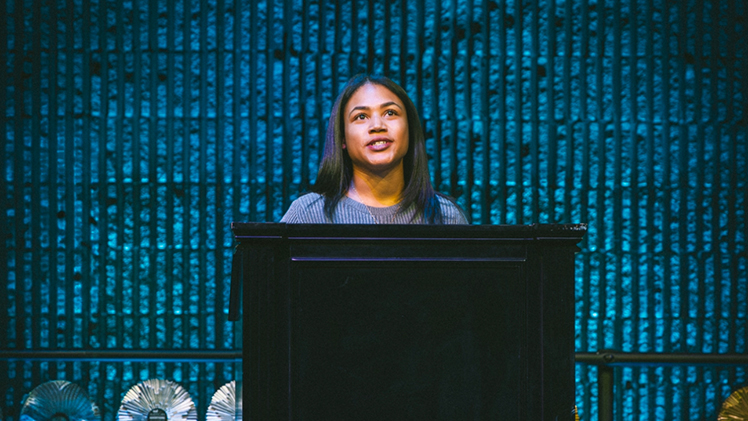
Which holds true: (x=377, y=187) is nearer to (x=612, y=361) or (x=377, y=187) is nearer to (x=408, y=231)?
(x=408, y=231)

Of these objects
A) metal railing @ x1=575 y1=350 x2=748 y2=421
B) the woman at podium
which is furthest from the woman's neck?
metal railing @ x1=575 y1=350 x2=748 y2=421

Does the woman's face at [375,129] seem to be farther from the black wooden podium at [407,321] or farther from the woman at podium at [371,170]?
the black wooden podium at [407,321]

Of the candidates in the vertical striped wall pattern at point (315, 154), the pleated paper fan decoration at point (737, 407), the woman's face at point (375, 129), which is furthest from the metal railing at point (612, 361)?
the woman's face at point (375, 129)

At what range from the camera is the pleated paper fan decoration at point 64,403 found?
2.28m

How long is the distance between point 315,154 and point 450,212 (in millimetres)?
1312

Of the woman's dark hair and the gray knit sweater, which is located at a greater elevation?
the woman's dark hair

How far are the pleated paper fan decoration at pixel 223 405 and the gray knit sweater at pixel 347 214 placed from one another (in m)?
1.01

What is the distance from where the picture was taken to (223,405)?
2.26m

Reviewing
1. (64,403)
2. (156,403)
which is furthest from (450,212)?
(64,403)

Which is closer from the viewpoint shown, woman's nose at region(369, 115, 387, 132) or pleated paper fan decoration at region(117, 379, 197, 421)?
woman's nose at region(369, 115, 387, 132)

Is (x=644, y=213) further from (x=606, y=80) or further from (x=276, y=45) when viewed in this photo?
(x=276, y=45)

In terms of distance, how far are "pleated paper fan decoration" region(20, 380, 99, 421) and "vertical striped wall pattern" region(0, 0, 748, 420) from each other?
454 mm

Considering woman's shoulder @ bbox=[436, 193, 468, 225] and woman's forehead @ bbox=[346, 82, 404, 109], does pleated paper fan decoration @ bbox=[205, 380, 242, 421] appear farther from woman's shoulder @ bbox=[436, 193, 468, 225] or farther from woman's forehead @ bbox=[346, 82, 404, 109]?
woman's forehead @ bbox=[346, 82, 404, 109]

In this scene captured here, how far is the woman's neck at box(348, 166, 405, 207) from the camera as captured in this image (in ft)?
4.86
